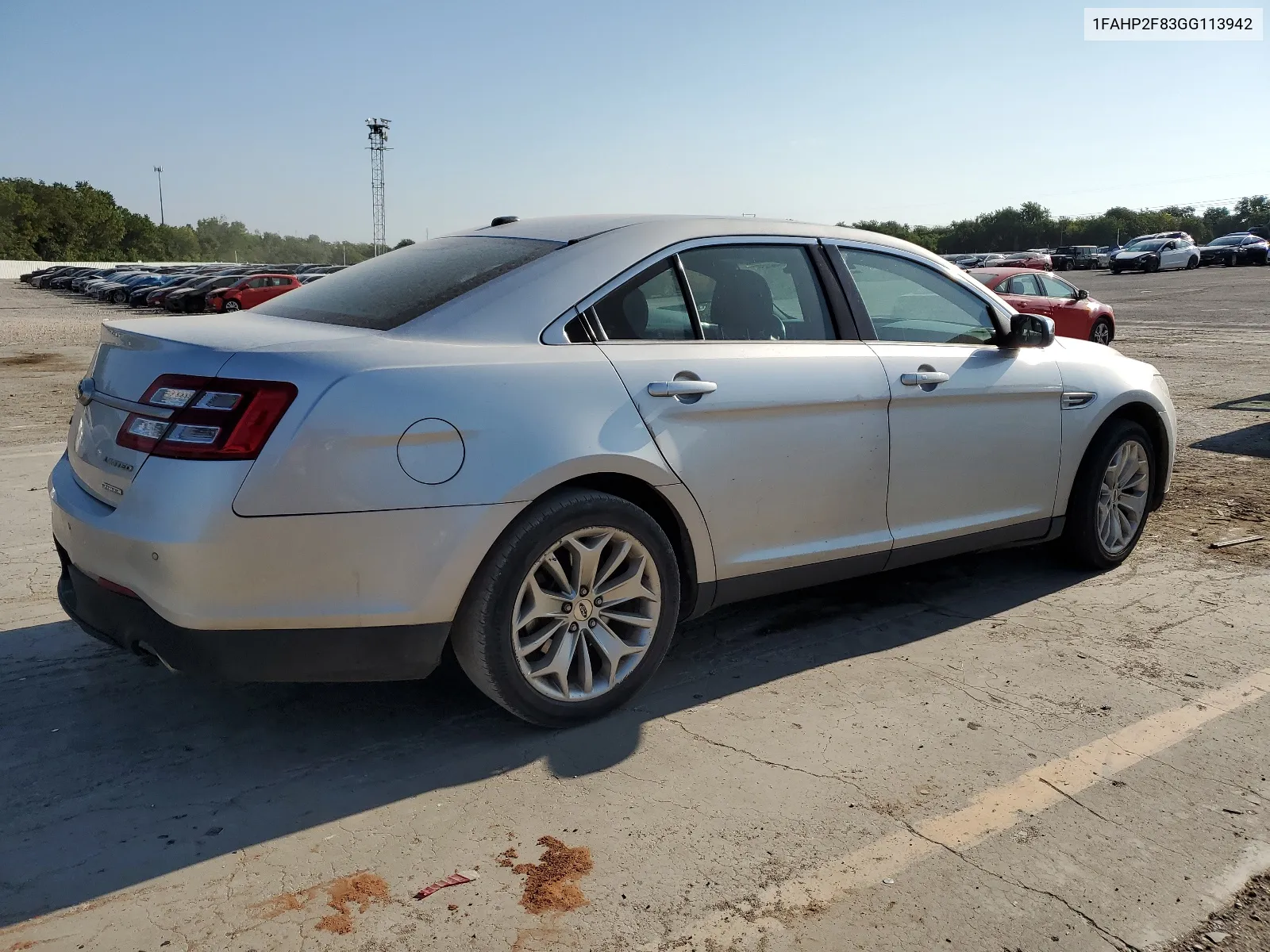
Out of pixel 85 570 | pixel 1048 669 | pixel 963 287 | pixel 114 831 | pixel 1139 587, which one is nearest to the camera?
pixel 114 831

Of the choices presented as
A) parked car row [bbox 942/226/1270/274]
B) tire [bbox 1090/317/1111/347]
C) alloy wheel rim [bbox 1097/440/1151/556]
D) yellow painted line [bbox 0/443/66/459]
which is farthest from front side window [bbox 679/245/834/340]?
parked car row [bbox 942/226/1270/274]

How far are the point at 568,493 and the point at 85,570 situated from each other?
4.81ft

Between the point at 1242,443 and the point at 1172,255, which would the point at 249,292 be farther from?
the point at 1172,255

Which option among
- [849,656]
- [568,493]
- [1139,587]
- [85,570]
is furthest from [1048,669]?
[85,570]

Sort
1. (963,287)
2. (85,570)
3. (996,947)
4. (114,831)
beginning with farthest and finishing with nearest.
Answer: (963,287)
(85,570)
(114,831)
(996,947)

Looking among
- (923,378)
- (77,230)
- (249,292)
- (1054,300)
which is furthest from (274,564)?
(77,230)

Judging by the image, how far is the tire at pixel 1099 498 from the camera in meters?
5.01

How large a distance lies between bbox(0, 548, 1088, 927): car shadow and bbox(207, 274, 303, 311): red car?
33.2 m

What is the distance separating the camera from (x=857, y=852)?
2771mm

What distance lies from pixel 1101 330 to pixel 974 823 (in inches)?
740

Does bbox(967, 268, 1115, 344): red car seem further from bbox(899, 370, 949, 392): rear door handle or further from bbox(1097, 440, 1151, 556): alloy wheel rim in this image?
bbox(899, 370, 949, 392): rear door handle

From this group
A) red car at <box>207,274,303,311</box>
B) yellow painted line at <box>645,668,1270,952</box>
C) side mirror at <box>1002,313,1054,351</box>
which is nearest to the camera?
yellow painted line at <box>645,668,1270,952</box>

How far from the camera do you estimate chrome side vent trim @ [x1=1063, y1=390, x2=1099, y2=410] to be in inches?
190

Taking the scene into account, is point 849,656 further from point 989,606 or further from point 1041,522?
point 1041,522
